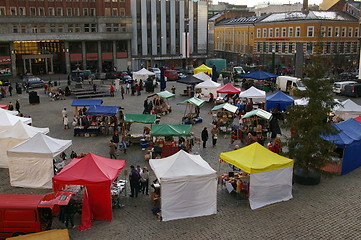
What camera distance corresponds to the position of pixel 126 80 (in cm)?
4766

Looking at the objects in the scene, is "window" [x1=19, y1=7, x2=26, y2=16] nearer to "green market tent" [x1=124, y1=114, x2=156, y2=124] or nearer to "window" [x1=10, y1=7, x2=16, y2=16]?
"window" [x1=10, y1=7, x2=16, y2=16]

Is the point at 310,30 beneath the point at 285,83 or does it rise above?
above

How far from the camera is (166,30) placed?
2744 inches

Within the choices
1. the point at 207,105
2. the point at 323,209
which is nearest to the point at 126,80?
the point at 207,105

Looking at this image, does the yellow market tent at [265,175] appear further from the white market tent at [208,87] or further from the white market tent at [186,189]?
the white market tent at [208,87]

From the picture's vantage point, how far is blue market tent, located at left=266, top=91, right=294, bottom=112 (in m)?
27.6

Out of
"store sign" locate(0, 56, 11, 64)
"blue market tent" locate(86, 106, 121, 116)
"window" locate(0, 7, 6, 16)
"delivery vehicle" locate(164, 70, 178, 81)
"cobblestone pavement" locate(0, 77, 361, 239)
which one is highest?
"window" locate(0, 7, 6, 16)

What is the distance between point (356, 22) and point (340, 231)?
58265 millimetres

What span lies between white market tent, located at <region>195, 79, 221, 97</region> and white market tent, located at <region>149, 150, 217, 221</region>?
20771mm

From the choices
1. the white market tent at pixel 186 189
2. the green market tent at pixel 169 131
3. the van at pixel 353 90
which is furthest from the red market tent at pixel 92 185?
the van at pixel 353 90

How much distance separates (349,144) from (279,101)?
35.3ft

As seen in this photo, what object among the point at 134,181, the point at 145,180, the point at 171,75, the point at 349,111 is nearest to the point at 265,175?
the point at 145,180

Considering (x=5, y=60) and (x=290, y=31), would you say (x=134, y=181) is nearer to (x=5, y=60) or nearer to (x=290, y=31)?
(x=5, y=60)

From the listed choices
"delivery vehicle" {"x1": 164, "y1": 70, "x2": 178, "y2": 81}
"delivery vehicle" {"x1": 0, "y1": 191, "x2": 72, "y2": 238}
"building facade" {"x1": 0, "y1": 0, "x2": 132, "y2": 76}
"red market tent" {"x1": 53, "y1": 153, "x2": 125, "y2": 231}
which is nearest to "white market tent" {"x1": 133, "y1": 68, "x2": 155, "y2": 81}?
"delivery vehicle" {"x1": 164, "y1": 70, "x2": 178, "y2": 81}
